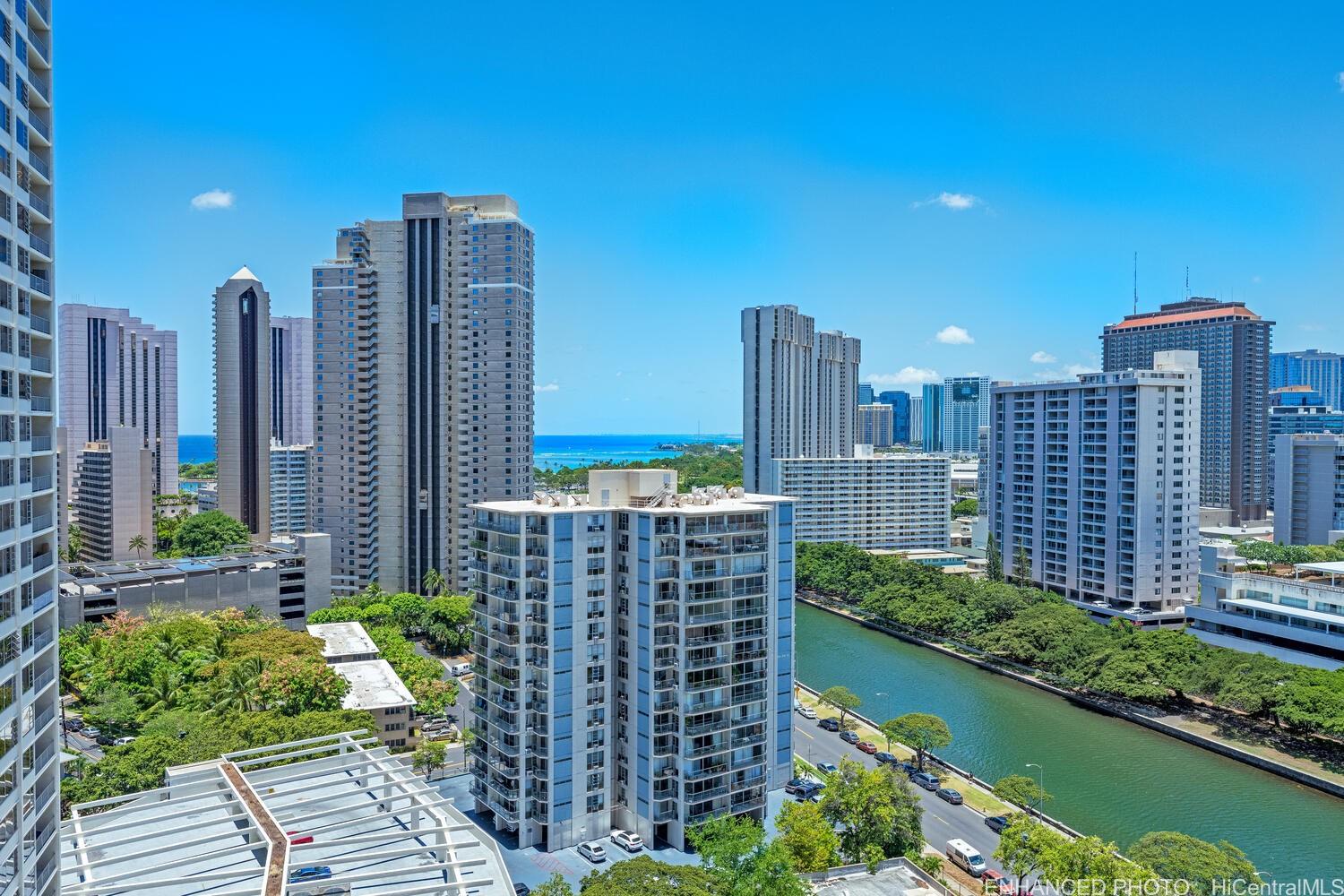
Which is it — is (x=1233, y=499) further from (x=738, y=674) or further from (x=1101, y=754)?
(x=738, y=674)

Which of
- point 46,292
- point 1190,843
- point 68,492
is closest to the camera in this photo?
point 46,292

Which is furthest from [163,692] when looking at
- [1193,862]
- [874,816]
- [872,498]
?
[872,498]

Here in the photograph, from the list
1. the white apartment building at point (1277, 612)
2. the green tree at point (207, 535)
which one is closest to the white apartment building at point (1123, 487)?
the white apartment building at point (1277, 612)

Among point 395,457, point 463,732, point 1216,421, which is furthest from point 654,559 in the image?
point 1216,421

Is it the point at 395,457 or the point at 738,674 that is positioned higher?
the point at 395,457

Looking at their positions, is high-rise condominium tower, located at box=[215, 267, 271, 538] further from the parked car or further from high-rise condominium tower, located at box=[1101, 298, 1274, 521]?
high-rise condominium tower, located at box=[1101, 298, 1274, 521]
